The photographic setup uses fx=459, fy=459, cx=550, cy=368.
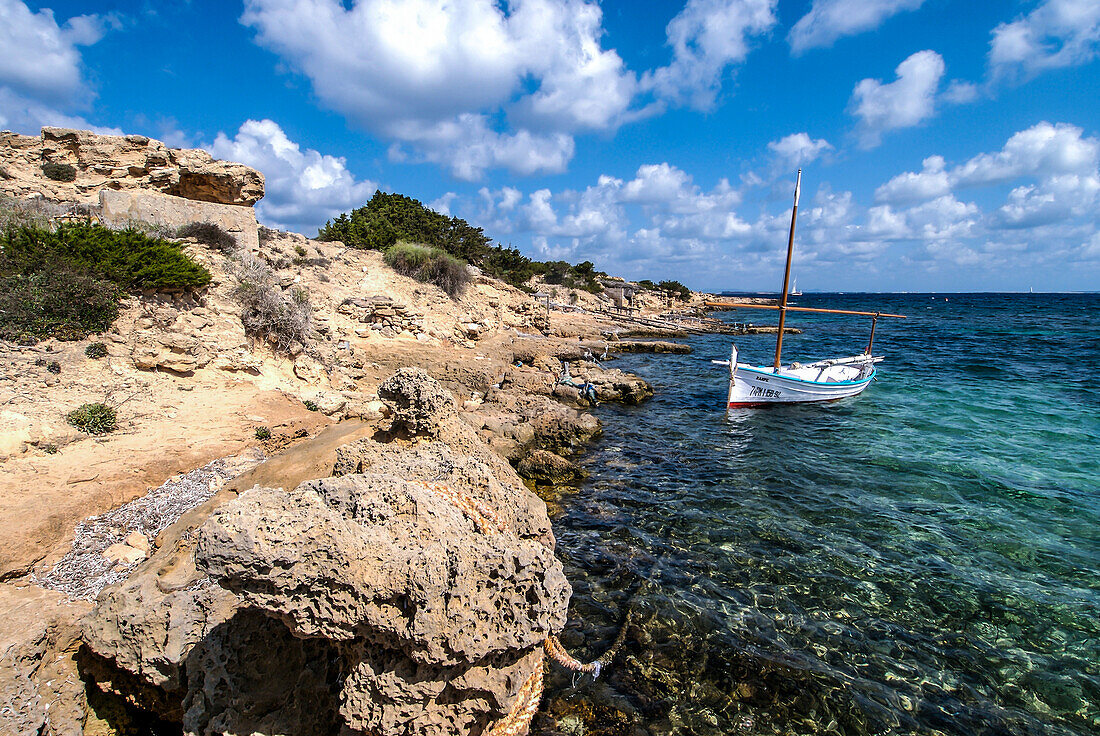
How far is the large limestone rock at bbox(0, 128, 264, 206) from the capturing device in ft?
49.3

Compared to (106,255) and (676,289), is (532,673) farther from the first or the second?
(676,289)

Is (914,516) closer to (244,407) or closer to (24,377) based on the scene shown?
(244,407)

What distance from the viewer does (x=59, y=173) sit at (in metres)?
14.9

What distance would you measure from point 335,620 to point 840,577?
6.58 meters

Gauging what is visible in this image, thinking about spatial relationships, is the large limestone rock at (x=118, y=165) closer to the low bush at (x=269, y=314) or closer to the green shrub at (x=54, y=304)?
the low bush at (x=269, y=314)

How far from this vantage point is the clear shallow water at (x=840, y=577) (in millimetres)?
4469

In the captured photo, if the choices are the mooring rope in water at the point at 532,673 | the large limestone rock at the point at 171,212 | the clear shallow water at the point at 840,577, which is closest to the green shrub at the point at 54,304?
the large limestone rock at the point at 171,212

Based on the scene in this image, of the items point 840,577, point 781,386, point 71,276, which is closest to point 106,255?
point 71,276

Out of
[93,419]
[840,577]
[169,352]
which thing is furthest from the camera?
[169,352]

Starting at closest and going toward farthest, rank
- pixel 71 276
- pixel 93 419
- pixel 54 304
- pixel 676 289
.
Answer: pixel 93 419 < pixel 54 304 < pixel 71 276 < pixel 676 289

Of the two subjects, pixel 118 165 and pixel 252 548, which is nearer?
pixel 252 548

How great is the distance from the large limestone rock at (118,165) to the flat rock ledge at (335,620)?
53.9 ft

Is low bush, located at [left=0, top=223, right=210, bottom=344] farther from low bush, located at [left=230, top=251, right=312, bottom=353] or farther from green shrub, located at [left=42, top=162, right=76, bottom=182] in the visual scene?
green shrub, located at [left=42, top=162, right=76, bottom=182]

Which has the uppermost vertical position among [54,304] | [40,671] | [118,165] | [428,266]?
[118,165]
